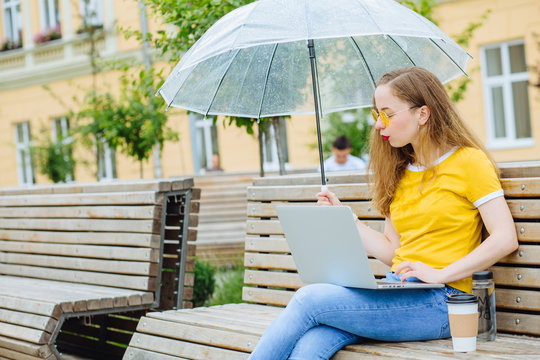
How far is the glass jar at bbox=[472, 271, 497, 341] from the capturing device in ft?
10.6

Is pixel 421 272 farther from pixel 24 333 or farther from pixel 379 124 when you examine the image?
pixel 24 333

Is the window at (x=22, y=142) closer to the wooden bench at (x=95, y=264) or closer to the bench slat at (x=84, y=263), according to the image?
the bench slat at (x=84, y=263)

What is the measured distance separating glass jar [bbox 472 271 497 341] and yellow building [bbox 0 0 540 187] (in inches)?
221

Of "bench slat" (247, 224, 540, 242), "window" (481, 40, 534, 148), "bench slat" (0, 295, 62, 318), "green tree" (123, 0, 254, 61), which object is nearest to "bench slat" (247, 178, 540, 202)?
"bench slat" (247, 224, 540, 242)

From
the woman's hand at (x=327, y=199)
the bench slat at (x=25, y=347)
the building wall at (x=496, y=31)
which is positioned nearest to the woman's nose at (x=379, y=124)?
the woman's hand at (x=327, y=199)

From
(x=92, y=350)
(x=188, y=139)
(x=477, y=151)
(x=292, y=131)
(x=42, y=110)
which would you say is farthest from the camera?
(x=42, y=110)

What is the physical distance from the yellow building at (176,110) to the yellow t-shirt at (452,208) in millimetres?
5441

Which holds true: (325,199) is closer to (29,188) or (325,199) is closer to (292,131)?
(29,188)

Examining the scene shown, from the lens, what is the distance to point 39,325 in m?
4.52

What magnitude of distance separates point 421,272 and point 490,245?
0.28 meters

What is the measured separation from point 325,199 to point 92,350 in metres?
2.86

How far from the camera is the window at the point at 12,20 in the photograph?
80.5 feet

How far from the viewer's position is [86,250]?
5.55 metres

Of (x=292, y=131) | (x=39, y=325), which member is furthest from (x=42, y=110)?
(x=39, y=325)
